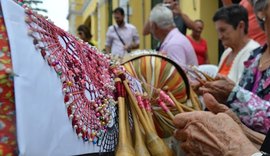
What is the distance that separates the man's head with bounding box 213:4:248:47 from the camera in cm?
258

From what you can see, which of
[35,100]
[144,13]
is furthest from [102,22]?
[35,100]

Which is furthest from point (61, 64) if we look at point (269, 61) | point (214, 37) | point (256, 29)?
point (214, 37)

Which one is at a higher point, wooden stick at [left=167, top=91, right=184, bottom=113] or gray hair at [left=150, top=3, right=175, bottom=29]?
gray hair at [left=150, top=3, right=175, bottom=29]

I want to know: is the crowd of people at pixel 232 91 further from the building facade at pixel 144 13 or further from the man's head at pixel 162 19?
the building facade at pixel 144 13

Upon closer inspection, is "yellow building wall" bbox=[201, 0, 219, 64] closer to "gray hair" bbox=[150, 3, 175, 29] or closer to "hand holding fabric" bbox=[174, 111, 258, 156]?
"gray hair" bbox=[150, 3, 175, 29]

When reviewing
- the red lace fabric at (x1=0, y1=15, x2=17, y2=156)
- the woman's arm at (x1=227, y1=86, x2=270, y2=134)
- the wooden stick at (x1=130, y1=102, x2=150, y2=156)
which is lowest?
the woman's arm at (x1=227, y1=86, x2=270, y2=134)

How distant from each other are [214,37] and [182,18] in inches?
61.1

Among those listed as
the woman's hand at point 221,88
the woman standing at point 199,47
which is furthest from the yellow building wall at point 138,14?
the woman's hand at point 221,88

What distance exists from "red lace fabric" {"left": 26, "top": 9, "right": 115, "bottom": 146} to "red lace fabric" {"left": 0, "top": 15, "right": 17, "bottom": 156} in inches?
3.5

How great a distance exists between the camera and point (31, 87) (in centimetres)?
79

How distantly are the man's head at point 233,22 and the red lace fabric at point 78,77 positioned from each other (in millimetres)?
1683

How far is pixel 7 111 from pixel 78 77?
0.66 ft

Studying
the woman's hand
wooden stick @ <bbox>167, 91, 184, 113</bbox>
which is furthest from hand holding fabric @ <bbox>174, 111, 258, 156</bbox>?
the woman's hand

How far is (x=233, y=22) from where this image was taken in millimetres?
2604
